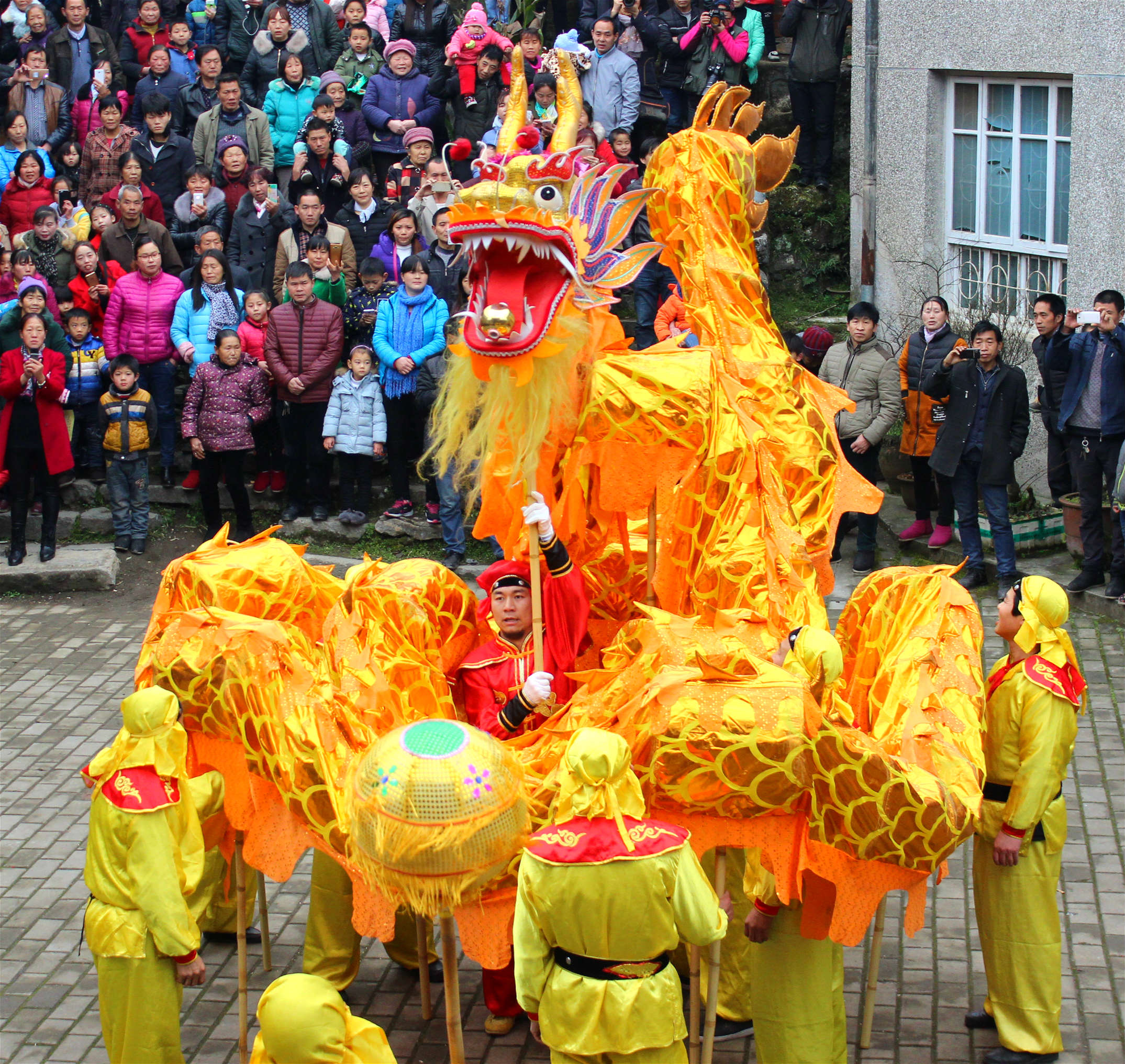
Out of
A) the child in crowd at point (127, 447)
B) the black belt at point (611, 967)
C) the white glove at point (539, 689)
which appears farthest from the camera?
the child in crowd at point (127, 447)

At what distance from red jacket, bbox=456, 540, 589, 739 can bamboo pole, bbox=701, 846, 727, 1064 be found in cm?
80

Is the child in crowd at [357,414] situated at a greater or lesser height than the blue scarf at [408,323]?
lesser

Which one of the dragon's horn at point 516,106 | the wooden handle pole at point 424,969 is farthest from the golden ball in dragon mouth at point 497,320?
the wooden handle pole at point 424,969

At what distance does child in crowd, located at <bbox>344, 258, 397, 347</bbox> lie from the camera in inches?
406

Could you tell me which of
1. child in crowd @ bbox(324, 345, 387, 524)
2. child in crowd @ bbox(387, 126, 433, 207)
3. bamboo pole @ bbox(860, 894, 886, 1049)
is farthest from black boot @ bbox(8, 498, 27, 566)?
bamboo pole @ bbox(860, 894, 886, 1049)

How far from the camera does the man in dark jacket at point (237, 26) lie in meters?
13.2

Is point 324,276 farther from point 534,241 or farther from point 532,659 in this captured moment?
point 534,241

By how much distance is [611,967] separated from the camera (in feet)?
12.9

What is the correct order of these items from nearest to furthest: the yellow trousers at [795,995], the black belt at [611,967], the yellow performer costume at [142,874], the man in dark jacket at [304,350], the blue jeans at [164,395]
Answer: the black belt at [611,967] < the yellow performer costume at [142,874] < the yellow trousers at [795,995] < the man in dark jacket at [304,350] < the blue jeans at [164,395]

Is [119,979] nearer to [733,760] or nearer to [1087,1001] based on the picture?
[733,760]

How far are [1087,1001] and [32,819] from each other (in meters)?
4.68

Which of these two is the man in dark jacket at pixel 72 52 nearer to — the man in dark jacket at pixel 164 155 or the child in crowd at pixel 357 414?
the man in dark jacket at pixel 164 155

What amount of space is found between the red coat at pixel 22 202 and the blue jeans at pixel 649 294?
4573 millimetres

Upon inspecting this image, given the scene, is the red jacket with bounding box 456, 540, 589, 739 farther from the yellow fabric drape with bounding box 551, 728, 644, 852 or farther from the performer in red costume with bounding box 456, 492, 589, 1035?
the yellow fabric drape with bounding box 551, 728, 644, 852
